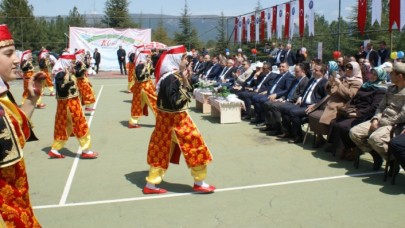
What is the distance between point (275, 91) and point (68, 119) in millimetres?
4249

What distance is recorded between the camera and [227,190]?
5191 mm

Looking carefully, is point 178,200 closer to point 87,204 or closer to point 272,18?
point 87,204

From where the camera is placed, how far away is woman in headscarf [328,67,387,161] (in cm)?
598

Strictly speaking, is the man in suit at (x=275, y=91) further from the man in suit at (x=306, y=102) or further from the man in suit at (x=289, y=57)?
the man in suit at (x=289, y=57)

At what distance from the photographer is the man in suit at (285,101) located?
8.15 meters

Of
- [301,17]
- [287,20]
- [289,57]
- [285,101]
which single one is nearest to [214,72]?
[289,57]

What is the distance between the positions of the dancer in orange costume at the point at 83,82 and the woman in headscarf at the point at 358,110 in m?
6.80

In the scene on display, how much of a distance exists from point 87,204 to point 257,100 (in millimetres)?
5247

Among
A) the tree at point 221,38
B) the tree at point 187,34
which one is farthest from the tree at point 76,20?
the tree at point 221,38

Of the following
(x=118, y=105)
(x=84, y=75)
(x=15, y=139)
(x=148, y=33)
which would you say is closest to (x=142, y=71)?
(x=84, y=75)

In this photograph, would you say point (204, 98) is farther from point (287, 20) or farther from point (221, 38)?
point (221, 38)

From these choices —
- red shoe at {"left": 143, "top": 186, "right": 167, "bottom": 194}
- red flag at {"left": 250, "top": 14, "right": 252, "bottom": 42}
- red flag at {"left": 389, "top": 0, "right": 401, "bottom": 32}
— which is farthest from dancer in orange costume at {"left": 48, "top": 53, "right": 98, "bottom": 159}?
red flag at {"left": 250, "top": 14, "right": 252, "bottom": 42}

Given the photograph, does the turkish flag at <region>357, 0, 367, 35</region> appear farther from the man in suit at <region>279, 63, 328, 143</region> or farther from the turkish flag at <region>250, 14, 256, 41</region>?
the turkish flag at <region>250, 14, 256, 41</region>

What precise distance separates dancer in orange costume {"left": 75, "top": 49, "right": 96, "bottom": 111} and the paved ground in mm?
3333
